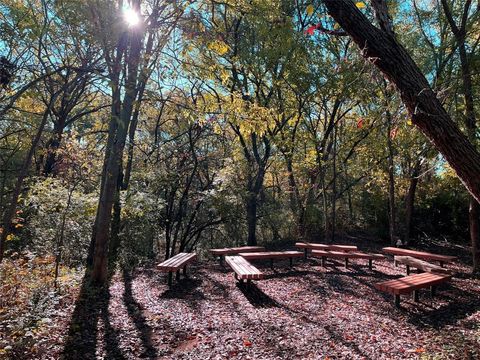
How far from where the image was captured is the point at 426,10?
36.6 feet

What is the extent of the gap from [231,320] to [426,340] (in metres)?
2.58

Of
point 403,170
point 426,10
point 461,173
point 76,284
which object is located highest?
point 426,10

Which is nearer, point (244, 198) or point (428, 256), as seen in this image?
point (428, 256)

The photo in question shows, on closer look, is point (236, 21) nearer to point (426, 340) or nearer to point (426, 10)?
point (426, 10)

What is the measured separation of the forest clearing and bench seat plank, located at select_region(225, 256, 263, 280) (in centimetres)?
4

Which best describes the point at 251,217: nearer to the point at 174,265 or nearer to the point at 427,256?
the point at 427,256

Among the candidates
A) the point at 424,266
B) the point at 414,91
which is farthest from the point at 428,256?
the point at 414,91

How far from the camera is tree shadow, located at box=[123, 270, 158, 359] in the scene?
4063mm

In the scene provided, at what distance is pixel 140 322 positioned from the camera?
4.94 m

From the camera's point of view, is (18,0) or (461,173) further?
(18,0)

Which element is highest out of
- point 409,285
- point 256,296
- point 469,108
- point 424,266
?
point 469,108

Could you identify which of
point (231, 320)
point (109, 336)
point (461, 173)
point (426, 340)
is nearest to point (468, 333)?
point (426, 340)

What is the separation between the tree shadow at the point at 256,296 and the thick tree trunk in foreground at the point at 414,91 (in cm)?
363

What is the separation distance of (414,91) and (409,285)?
3562mm
